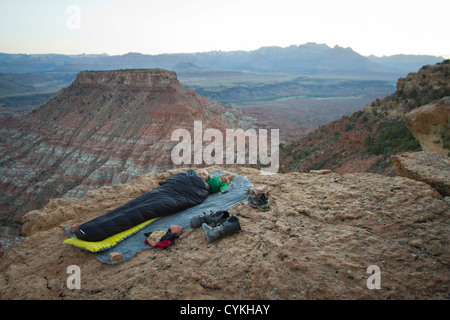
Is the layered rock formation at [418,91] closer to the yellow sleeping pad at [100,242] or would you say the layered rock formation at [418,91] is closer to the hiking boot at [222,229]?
the hiking boot at [222,229]

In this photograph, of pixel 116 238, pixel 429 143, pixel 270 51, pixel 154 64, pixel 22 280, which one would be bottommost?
pixel 22 280

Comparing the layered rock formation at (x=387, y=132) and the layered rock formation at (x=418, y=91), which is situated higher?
the layered rock formation at (x=418, y=91)

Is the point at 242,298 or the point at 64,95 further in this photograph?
the point at 64,95

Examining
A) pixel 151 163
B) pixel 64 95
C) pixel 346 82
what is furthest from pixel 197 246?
pixel 346 82

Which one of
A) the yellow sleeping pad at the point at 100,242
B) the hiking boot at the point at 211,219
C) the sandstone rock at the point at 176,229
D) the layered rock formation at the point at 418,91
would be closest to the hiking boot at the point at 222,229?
the hiking boot at the point at 211,219
